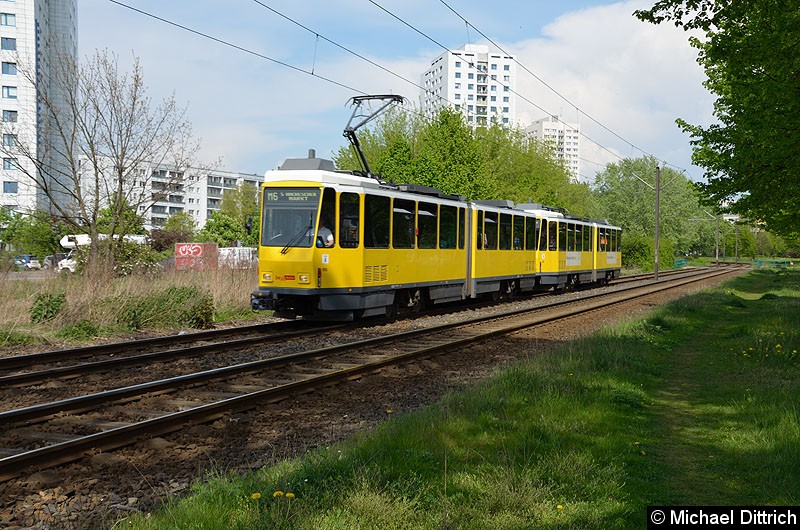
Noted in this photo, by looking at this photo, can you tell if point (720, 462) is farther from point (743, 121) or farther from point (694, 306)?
point (694, 306)

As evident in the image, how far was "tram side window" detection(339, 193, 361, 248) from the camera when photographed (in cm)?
1564

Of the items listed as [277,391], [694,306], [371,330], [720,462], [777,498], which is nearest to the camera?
[777,498]

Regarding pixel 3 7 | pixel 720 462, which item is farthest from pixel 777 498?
pixel 3 7

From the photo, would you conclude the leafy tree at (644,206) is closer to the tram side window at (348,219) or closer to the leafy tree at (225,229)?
the leafy tree at (225,229)

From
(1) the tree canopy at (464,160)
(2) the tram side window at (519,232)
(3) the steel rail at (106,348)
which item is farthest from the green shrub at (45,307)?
(2) the tram side window at (519,232)

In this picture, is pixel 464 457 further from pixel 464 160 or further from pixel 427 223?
pixel 464 160

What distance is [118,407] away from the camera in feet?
26.3

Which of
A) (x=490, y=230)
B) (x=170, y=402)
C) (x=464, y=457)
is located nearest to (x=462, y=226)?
(x=490, y=230)

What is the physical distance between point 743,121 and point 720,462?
1003 cm

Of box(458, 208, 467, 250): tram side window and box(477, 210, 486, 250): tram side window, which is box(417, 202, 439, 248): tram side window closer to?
box(458, 208, 467, 250): tram side window

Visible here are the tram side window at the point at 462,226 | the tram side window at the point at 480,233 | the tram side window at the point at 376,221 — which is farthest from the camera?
the tram side window at the point at 480,233

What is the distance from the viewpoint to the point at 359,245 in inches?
625

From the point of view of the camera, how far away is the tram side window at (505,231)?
24.0 m

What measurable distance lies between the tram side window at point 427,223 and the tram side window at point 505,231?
5280 millimetres
